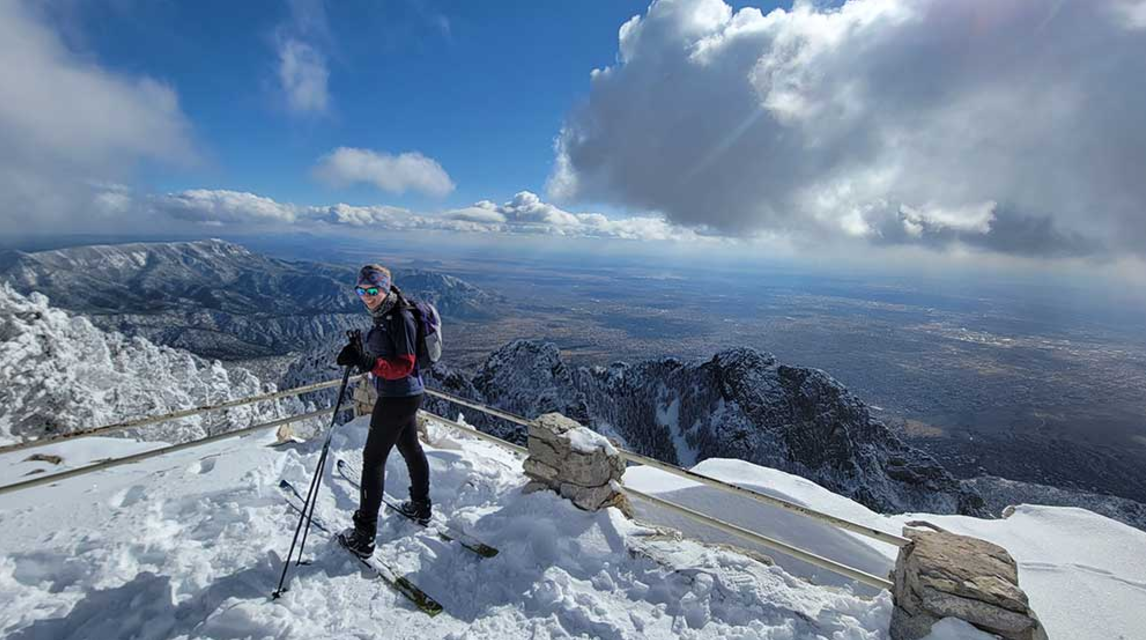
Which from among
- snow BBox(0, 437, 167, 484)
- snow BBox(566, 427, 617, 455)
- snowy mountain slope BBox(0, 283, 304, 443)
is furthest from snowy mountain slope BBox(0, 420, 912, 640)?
snowy mountain slope BBox(0, 283, 304, 443)

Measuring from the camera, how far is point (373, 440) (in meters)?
5.21

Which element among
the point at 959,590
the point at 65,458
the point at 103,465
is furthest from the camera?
the point at 65,458

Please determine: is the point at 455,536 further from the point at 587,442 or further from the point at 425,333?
the point at 425,333

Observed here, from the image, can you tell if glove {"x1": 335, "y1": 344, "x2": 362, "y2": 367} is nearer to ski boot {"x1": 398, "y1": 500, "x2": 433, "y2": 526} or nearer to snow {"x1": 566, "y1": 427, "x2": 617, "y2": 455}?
ski boot {"x1": 398, "y1": 500, "x2": 433, "y2": 526}

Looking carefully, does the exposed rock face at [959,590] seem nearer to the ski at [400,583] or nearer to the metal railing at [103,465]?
the ski at [400,583]

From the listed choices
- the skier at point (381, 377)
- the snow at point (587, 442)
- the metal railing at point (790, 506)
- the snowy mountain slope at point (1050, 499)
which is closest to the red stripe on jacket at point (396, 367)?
the skier at point (381, 377)

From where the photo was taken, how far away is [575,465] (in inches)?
233

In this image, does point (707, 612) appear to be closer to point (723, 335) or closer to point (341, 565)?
point (341, 565)

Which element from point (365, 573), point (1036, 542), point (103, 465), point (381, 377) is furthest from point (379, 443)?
point (1036, 542)

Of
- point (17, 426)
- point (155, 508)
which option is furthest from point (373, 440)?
point (17, 426)

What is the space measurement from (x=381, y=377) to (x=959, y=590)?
5.91 meters

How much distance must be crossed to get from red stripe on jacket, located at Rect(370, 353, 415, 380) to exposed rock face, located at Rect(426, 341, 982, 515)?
52.7 m

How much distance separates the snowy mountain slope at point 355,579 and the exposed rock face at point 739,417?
51070 mm

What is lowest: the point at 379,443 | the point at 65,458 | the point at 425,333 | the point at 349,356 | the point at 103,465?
the point at 65,458
